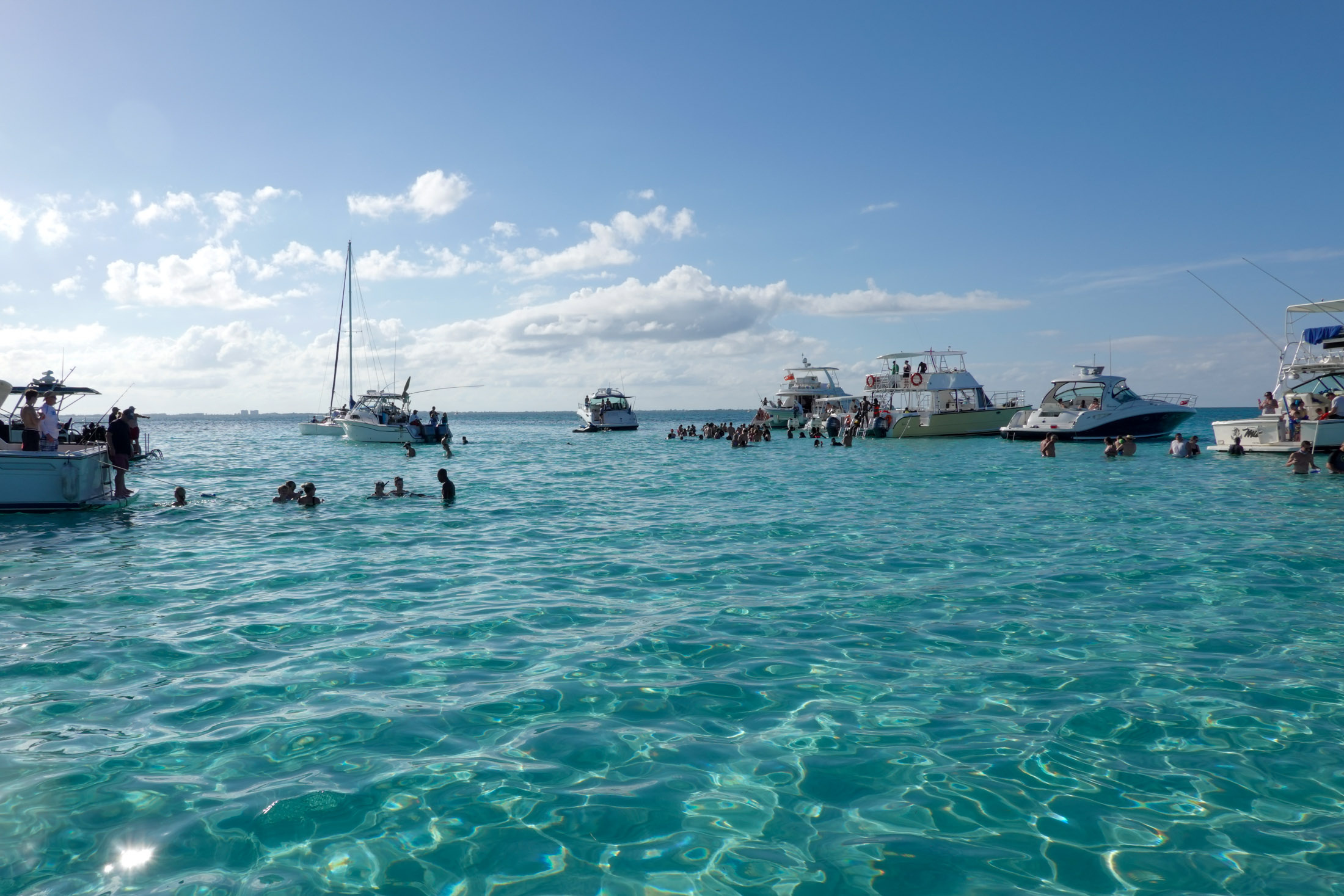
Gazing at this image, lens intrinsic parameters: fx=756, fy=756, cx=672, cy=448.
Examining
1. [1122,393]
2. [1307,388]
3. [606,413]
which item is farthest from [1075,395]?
[606,413]

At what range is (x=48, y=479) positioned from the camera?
1463 cm

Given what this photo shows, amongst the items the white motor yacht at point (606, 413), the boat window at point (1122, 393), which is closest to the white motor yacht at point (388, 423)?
the white motor yacht at point (606, 413)

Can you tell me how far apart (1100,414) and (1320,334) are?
11604 millimetres

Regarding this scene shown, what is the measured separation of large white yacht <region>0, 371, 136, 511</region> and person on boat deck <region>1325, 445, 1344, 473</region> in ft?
103

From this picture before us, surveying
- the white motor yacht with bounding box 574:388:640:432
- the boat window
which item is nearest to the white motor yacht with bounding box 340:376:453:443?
the white motor yacht with bounding box 574:388:640:432

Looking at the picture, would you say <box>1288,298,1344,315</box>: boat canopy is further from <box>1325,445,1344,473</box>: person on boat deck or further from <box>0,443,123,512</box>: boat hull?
<box>0,443,123,512</box>: boat hull

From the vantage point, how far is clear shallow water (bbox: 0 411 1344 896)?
11.9ft

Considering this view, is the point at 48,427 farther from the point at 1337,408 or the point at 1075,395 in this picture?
the point at 1075,395

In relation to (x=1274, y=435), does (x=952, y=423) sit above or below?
above

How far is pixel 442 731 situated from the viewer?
5.01 metres

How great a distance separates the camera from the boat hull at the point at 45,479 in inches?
562

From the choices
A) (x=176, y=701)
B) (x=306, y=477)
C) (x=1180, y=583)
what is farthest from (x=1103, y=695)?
(x=306, y=477)

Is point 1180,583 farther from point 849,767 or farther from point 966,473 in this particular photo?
point 966,473

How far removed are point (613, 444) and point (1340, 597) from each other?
42076 mm
